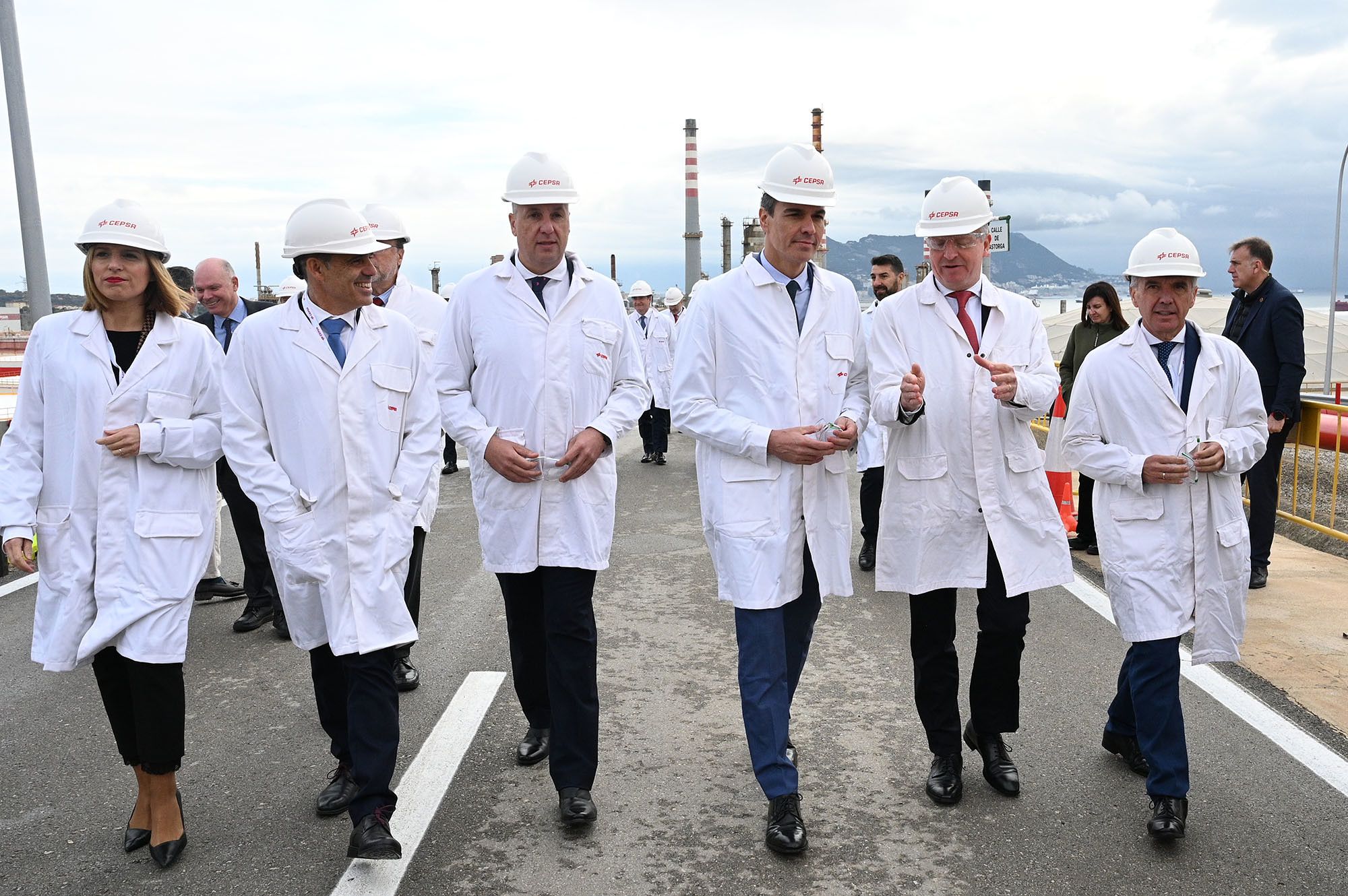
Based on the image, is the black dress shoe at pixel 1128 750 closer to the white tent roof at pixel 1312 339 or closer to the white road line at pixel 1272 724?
the white road line at pixel 1272 724

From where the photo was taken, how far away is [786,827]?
368 centimetres

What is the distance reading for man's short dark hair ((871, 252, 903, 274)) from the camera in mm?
9079

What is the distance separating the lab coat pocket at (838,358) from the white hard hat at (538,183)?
1.08m

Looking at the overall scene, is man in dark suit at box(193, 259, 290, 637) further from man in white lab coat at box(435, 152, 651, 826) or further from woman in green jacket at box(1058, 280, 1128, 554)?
woman in green jacket at box(1058, 280, 1128, 554)

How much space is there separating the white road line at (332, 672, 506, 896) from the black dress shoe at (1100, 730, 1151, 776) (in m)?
2.54

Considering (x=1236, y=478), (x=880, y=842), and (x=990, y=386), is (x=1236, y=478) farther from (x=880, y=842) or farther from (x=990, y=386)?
(x=880, y=842)

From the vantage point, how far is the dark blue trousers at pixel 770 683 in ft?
12.4

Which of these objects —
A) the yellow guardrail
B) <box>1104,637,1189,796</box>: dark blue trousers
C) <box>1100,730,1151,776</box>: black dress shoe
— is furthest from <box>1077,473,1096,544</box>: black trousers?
<box>1104,637,1189,796</box>: dark blue trousers

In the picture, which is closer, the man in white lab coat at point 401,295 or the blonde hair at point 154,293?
the blonde hair at point 154,293

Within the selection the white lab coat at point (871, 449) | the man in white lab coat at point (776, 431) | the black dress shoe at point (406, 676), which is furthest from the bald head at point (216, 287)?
the white lab coat at point (871, 449)

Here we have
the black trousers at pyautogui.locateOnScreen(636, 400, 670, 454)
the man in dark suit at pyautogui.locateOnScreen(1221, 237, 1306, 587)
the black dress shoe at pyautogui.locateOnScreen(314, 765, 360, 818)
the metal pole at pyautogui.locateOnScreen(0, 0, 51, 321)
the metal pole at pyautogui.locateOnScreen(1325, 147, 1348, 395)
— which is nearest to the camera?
the black dress shoe at pyautogui.locateOnScreen(314, 765, 360, 818)

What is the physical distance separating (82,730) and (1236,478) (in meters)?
4.75

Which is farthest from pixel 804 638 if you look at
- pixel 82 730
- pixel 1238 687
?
pixel 82 730

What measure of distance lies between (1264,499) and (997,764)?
404 centimetres
